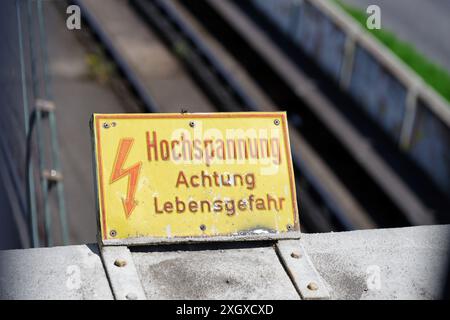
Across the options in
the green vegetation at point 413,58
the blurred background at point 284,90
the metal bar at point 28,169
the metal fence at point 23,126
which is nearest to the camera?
the metal fence at point 23,126

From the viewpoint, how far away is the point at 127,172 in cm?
493

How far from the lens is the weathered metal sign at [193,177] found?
16.0ft

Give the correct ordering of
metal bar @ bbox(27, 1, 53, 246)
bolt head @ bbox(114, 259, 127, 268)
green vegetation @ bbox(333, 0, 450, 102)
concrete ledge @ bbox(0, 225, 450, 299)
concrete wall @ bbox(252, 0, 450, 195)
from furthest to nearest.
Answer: green vegetation @ bbox(333, 0, 450, 102) < concrete wall @ bbox(252, 0, 450, 195) < metal bar @ bbox(27, 1, 53, 246) < bolt head @ bbox(114, 259, 127, 268) < concrete ledge @ bbox(0, 225, 450, 299)

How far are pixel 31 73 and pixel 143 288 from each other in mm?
4819

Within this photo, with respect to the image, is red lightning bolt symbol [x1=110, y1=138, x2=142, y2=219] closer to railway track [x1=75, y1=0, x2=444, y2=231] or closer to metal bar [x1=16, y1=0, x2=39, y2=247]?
metal bar [x1=16, y1=0, x2=39, y2=247]

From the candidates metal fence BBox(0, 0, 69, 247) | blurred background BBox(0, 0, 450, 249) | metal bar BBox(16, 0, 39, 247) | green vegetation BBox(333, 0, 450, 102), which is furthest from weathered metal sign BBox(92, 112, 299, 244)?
green vegetation BBox(333, 0, 450, 102)

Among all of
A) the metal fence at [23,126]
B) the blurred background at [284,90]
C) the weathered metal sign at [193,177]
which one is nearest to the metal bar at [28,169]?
the metal fence at [23,126]

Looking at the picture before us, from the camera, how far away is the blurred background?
46.5ft

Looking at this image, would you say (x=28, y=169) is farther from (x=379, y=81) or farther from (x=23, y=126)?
(x=379, y=81)

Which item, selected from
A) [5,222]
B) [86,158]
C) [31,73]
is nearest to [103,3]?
[86,158]

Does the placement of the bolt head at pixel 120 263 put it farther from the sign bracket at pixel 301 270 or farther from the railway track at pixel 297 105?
the railway track at pixel 297 105

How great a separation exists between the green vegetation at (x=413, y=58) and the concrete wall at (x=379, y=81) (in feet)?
8.95

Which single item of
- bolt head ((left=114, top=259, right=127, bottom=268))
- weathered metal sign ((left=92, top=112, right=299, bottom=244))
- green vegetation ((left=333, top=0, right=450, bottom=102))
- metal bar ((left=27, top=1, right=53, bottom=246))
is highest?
weathered metal sign ((left=92, top=112, right=299, bottom=244))

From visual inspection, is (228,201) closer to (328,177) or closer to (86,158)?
(86,158)
